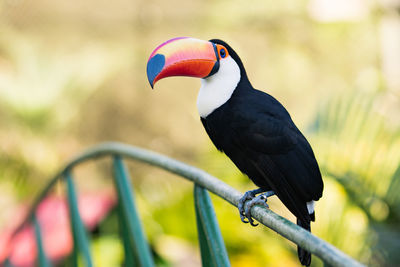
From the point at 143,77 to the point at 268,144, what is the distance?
3362mm

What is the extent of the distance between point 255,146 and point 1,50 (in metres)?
3.83

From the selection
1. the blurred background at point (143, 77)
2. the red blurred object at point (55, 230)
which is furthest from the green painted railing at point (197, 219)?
the blurred background at point (143, 77)

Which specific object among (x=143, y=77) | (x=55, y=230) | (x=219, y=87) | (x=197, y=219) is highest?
(x=143, y=77)

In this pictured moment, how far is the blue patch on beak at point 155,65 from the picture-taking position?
0.54m

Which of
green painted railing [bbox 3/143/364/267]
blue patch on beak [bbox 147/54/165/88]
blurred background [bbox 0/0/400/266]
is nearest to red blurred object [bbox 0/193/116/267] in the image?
blurred background [bbox 0/0/400/266]

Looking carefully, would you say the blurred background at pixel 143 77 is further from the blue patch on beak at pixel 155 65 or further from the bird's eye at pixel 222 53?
the blue patch on beak at pixel 155 65

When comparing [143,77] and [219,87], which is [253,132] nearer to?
[219,87]

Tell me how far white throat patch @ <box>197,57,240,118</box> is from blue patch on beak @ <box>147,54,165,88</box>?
13cm

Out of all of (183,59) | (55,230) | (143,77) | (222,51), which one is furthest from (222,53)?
(143,77)

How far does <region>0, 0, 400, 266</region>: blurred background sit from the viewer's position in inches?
121

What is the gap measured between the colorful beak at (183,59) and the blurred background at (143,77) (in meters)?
1.79

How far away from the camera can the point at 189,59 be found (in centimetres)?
62

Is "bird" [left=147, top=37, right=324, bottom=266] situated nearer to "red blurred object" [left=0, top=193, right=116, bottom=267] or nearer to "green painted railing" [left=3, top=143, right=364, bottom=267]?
"green painted railing" [left=3, top=143, right=364, bottom=267]

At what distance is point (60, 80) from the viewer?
139 inches
